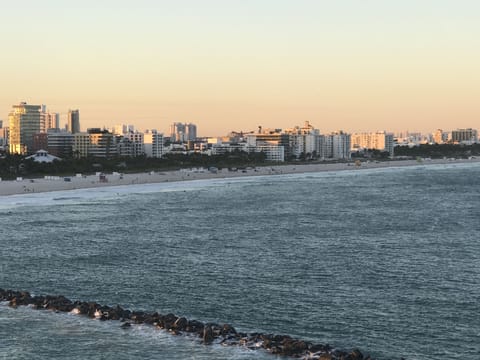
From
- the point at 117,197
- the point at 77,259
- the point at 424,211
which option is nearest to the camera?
the point at 77,259

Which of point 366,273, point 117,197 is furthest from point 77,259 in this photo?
point 117,197

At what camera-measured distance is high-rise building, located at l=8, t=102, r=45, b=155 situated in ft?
540

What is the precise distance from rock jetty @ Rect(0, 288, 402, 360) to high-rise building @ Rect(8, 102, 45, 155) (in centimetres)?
14406

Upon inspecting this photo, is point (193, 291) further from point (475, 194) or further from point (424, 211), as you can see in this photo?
point (475, 194)

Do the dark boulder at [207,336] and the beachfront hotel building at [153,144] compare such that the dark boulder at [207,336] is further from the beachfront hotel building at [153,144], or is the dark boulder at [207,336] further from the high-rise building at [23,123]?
the high-rise building at [23,123]

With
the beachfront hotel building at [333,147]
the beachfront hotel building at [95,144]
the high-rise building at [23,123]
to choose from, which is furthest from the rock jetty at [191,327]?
the beachfront hotel building at [333,147]

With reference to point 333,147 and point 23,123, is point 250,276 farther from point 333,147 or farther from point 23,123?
point 333,147

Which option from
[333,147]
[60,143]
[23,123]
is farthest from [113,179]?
[333,147]

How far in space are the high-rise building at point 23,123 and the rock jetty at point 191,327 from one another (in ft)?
473

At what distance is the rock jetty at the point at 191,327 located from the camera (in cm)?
1730

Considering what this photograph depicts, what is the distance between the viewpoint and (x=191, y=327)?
1944 centimetres

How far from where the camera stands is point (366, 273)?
26.7 m

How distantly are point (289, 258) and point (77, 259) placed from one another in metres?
8.91

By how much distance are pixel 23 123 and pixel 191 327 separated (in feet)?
516
